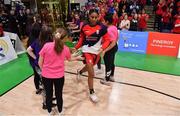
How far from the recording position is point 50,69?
9.76 ft

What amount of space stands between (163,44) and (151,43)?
37 centimetres

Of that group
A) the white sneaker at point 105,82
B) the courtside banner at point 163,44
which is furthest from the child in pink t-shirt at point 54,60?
the courtside banner at point 163,44

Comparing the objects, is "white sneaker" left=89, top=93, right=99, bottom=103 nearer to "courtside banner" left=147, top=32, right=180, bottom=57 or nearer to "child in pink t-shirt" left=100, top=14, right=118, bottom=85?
"child in pink t-shirt" left=100, top=14, right=118, bottom=85

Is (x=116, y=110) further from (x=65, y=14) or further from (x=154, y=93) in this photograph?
(x=65, y=14)

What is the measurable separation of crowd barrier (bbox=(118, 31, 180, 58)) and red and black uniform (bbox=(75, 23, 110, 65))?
10.3 feet

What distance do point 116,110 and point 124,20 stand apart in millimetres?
4861

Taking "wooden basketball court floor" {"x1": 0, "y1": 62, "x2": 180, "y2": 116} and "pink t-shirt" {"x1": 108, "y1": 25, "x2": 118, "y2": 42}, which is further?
"pink t-shirt" {"x1": 108, "y1": 25, "x2": 118, "y2": 42}

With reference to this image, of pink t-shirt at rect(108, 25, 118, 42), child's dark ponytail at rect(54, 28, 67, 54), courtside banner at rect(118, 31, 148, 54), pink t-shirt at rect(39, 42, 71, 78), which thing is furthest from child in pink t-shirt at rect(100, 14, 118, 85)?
courtside banner at rect(118, 31, 148, 54)

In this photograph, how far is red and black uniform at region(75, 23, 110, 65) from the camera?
3.82 m

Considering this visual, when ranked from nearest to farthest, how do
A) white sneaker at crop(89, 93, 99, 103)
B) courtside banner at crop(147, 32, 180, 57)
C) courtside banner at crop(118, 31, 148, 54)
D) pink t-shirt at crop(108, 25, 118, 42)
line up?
1. white sneaker at crop(89, 93, 99, 103)
2. pink t-shirt at crop(108, 25, 118, 42)
3. courtside banner at crop(147, 32, 180, 57)
4. courtside banner at crop(118, 31, 148, 54)

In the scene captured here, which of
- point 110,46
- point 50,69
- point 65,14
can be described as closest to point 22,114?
point 50,69

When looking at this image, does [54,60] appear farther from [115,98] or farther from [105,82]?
[105,82]

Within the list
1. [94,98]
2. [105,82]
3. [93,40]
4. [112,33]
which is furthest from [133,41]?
[94,98]

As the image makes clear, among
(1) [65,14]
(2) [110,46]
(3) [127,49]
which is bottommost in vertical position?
(3) [127,49]
